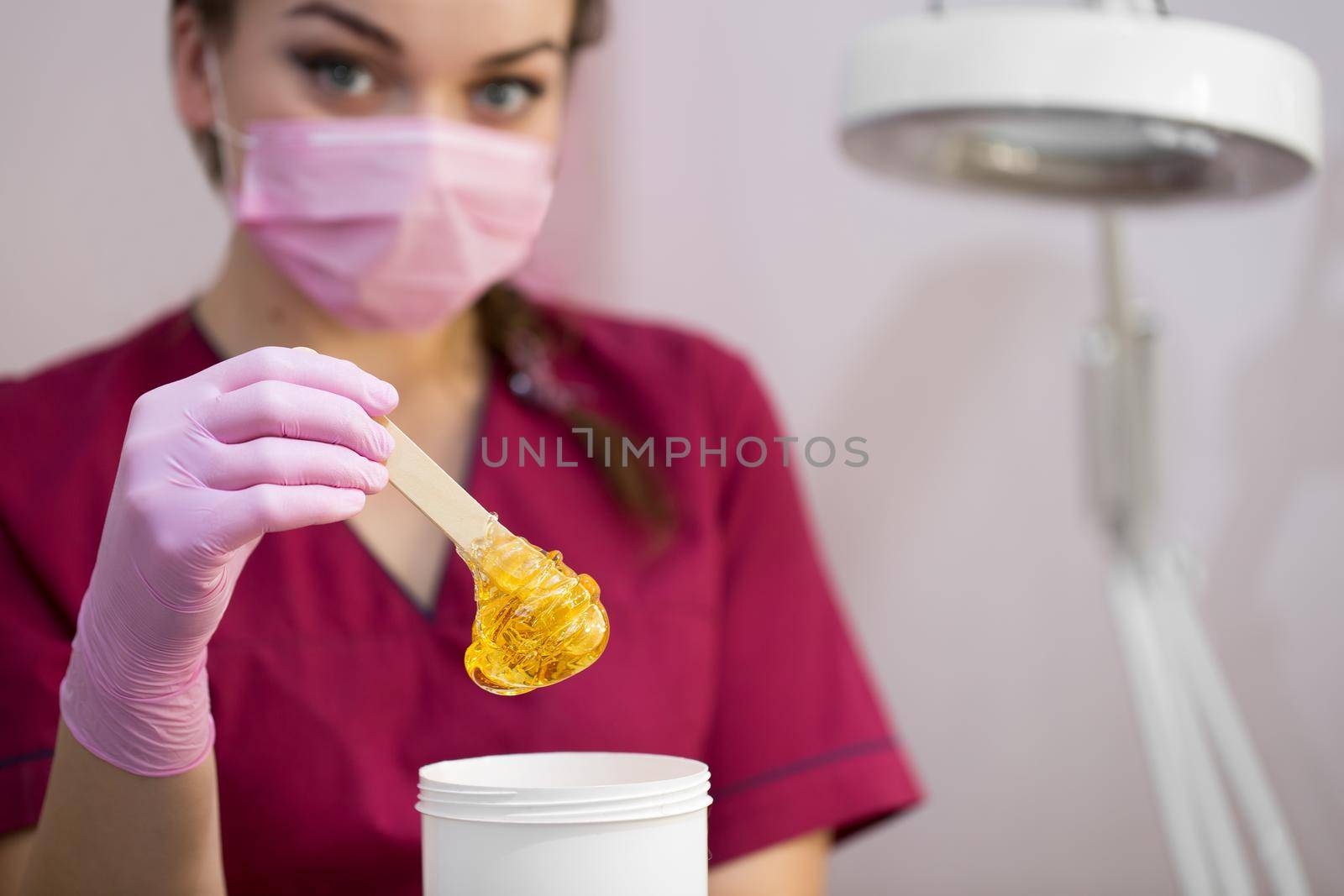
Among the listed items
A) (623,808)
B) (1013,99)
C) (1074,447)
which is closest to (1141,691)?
(1074,447)

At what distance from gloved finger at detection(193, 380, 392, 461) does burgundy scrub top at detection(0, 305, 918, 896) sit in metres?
0.21

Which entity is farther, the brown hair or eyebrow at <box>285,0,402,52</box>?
the brown hair

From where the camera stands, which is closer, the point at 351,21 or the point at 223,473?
the point at 223,473

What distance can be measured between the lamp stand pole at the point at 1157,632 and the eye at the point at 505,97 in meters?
0.49

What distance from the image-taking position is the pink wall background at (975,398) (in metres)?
1.24

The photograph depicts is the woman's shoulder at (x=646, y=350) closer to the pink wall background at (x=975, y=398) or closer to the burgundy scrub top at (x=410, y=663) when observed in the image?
the burgundy scrub top at (x=410, y=663)

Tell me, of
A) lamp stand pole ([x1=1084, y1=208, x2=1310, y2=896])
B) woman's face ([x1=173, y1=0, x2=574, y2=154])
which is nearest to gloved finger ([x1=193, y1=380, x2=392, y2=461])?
woman's face ([x1=173, y1=0, x2=574, y2=154])

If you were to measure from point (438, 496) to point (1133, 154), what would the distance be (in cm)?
68

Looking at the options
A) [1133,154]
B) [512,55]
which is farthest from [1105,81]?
[512,55]

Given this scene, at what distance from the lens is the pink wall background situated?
124 cm

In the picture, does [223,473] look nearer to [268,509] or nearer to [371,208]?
[268,509]

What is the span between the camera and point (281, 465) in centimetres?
49

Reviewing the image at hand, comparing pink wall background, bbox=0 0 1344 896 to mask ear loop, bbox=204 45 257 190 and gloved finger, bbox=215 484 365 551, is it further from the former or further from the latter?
gloved finger, bbox=215 484 365 551

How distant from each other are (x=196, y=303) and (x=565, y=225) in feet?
1.53
